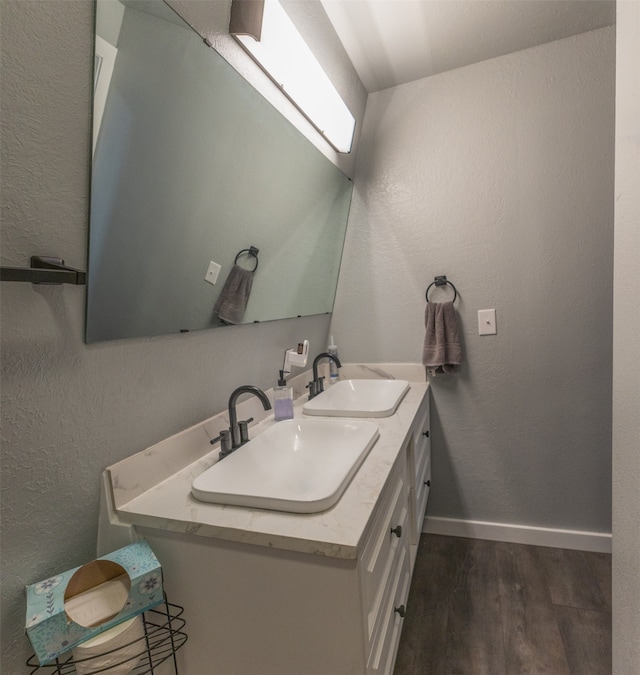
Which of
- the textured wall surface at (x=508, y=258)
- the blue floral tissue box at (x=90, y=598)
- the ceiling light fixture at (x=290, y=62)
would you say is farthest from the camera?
the textured wall surface at (x=508, y=258)

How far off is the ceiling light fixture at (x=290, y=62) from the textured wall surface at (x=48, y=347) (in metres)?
0.51

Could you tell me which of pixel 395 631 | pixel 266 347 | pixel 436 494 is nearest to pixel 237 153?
pixel 266 347

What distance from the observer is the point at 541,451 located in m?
1.94

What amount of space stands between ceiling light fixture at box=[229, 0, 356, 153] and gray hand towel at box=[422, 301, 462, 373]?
Answer: 36.5 inches

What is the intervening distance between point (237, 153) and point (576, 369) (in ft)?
5.84

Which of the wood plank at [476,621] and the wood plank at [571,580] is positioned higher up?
the wood plank at [571,580]

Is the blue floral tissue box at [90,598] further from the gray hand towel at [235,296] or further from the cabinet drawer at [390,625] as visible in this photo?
the gray hand towel at [235,296]

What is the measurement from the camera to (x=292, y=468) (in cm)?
118

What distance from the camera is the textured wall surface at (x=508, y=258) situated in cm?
178

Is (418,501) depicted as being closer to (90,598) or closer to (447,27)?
(90,598)

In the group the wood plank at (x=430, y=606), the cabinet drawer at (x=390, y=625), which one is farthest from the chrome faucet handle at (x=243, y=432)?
the wood plank at (x=430, y=606)

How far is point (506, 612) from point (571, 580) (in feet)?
1.30

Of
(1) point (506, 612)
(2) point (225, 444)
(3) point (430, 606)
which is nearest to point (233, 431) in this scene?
(2) point (225, 444)

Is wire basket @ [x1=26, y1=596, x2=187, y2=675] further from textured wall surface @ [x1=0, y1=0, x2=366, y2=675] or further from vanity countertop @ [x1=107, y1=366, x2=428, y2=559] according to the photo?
vanity countertop @ [x1=107, y1=366, x2=428, y2=559]
